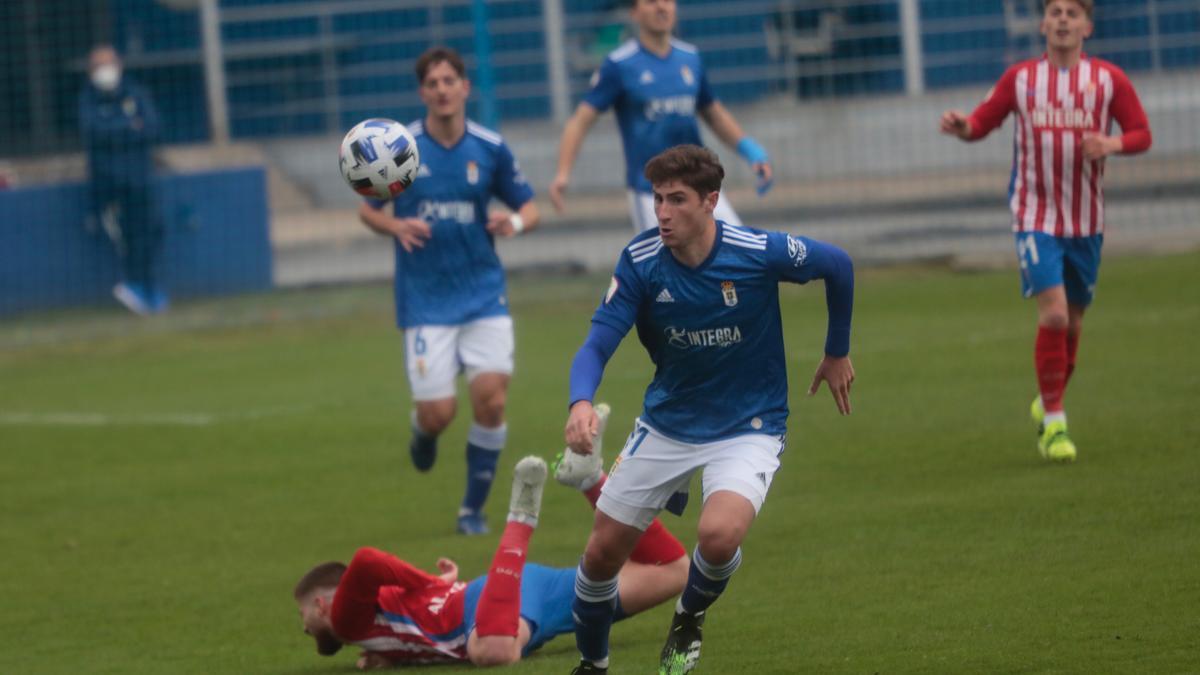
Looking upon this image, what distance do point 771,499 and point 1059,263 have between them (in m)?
1.95

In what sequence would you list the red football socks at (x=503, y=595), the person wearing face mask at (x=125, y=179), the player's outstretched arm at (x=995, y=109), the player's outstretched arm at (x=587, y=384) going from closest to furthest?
the player's outstretched arm at (x=587, y=384)
the red football socks at (x=503, y=595)
the player's outstretched arm at (x=995, y=109)
the person wearing face mask at (x=125, y=179)

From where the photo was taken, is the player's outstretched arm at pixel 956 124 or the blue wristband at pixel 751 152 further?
the blue wristband at pixel 751 152

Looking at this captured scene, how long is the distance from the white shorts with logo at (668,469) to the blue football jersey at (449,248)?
329 cm

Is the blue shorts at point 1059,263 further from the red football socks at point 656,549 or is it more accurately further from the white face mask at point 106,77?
the white face mask at point 106,77

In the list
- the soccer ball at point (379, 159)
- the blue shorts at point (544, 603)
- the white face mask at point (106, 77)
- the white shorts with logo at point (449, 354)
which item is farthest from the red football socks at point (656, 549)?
the white face mask at point (106, 77)

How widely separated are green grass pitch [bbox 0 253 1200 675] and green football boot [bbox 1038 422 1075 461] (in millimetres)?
93

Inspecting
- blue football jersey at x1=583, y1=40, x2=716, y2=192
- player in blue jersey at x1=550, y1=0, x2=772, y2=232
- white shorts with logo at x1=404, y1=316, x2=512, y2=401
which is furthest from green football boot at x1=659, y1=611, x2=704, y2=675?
blue football jersey at x1=583, y1=40, x2=716, y2=192

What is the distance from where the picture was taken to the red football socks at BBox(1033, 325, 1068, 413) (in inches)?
363

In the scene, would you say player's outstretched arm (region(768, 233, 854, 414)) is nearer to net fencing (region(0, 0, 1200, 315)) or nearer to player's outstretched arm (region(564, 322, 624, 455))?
player's outstretched arm (region(564, 322, 624, 455))

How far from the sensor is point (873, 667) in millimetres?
6000

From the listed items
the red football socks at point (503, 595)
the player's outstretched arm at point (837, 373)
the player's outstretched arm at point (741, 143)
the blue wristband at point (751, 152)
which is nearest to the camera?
the player's outstretched arm at point (837, 373)

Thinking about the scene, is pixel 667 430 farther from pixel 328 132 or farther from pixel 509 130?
pixel 328 132

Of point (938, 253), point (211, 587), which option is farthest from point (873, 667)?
point (938, 253)

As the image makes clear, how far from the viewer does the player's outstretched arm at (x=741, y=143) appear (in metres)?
10.7
